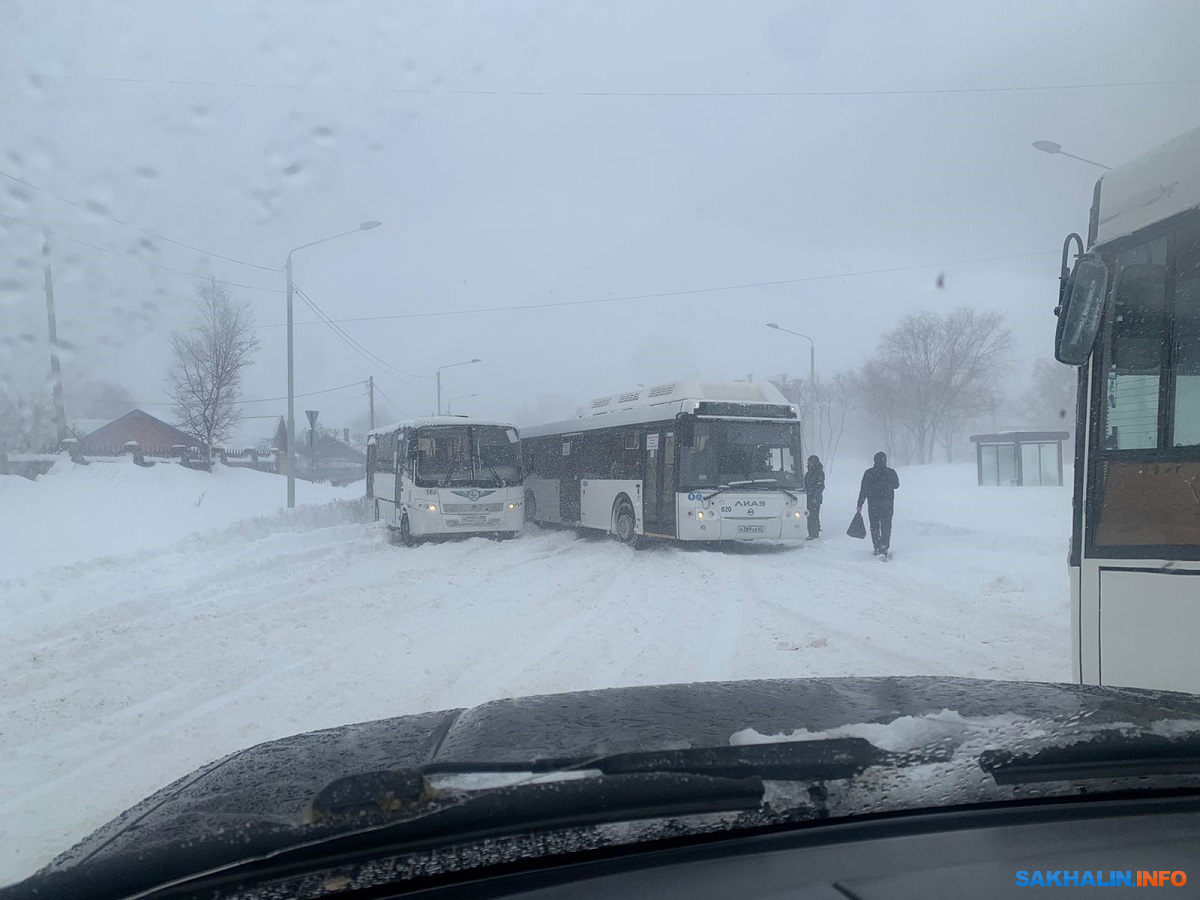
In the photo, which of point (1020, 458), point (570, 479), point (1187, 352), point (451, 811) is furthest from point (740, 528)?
point (1020, 458)

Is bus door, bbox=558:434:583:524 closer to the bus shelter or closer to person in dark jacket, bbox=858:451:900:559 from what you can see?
person in dark jacket, bbox=858:451:900:559

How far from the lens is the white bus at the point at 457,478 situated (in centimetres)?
1934

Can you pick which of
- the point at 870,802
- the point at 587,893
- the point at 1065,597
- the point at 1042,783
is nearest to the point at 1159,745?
the point at 1042,783

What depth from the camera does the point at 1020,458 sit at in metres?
30.9

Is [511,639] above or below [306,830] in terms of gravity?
below

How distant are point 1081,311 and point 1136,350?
1.06 ft

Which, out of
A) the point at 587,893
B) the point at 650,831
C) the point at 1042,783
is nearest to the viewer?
the point at 587,893

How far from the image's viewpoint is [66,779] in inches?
185

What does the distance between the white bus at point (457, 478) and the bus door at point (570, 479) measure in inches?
58.0

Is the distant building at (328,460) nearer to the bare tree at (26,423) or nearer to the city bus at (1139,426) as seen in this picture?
the bare tree at (26,423)

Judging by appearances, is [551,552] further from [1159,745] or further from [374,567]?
[1159,745]

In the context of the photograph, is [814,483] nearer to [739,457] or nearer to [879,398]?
[739,457]

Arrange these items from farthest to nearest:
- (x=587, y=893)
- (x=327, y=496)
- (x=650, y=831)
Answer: (x=327, y=496) < (x=650, y=831) < (x=587, y=893)

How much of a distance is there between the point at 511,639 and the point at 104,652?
3.77 m
